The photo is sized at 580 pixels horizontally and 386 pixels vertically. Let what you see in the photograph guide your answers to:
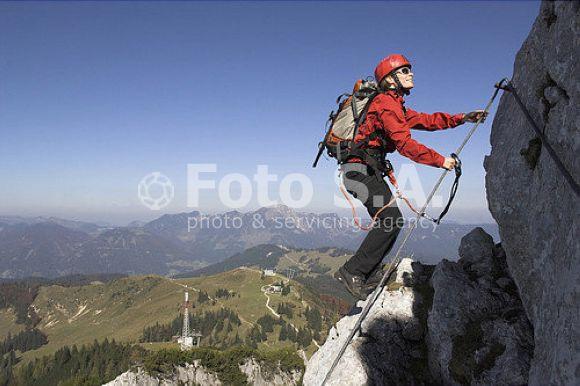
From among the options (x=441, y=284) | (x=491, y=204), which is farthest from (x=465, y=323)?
(x=491, y=204)

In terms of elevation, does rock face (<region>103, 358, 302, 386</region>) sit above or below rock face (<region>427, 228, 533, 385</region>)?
below

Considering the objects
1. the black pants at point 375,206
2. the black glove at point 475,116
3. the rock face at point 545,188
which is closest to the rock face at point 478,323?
the rock face at point 545,188

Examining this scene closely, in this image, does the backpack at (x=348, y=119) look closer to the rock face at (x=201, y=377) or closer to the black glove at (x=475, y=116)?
the black glove at (x=475, y=116)

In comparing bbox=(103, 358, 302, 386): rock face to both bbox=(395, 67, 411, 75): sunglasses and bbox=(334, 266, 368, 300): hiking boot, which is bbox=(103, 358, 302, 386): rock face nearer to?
bbox=(334, 266, 368, 300): hiking boot

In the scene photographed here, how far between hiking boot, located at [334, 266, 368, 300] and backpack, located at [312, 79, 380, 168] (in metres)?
3.78

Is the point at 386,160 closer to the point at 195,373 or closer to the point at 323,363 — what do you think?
the point at 323,363

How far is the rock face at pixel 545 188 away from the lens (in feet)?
19.2

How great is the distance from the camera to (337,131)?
11336mm

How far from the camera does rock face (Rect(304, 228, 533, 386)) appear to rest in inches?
441

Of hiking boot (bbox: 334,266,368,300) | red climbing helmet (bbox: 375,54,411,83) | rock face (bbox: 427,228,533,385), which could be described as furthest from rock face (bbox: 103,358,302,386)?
red climbing helmet (bbox: 375,54,411,83)

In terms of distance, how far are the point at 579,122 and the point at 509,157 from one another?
4407mm

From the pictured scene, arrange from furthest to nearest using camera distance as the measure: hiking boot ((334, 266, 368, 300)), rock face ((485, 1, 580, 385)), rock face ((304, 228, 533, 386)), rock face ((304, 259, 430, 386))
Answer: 1. rock face ((304, 259, 430, 386))
2. hiking boot ((334, 266, 368, 300))
3. rock face ((304, 228, 533, 386))
4. rock face ((485, 1, 580, 385))

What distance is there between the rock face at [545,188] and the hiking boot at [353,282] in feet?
15.0

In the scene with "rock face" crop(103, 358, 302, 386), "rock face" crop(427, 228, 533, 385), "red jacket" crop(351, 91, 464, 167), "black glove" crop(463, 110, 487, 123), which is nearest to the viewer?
"red jacket" crop(351, 91, 464, 167)
